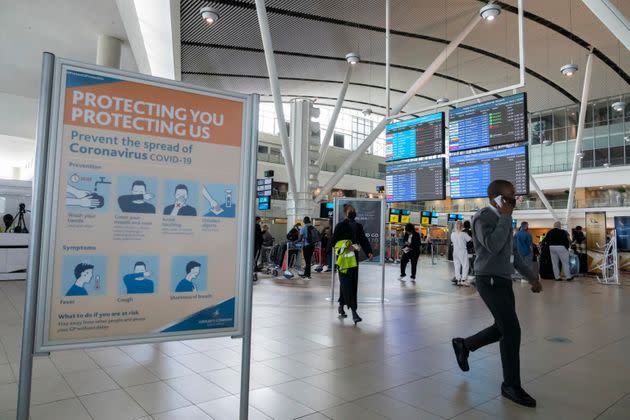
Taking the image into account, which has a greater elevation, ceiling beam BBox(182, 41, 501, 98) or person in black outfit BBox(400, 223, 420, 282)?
ceiling beam BBox(182, 41, 501, 98)

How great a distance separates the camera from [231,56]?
44.9 ft

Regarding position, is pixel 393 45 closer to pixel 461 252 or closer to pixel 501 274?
pixel 461 252

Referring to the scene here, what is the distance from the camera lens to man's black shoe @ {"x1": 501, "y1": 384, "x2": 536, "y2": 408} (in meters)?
3.00

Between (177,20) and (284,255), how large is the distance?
708 centimetres

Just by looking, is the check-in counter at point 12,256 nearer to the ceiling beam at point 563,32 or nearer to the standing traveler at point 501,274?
the standing traveler at point 501,274

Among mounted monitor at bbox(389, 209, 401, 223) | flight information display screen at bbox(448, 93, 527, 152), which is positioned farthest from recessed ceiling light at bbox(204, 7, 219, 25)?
mounted monitor at bbox(389, 209, 401, 223)

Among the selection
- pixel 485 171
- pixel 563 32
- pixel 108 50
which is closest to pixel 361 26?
pixel 563 32

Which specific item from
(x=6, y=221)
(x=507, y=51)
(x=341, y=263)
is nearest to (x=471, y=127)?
(x=341, y=263)

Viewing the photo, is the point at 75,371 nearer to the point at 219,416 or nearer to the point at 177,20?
the point at 219,416

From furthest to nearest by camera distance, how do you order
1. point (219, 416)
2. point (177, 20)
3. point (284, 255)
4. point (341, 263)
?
point (284, 255) → point (177, 20) → point (341, 263) → point (219, 416)

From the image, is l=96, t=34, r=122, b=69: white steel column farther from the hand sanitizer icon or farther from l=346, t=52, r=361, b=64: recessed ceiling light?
the hand sanitizer icon

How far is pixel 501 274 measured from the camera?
129 inches

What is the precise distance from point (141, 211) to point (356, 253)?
171 inches

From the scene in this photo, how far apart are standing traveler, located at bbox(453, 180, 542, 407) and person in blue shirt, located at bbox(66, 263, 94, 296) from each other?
276cm
